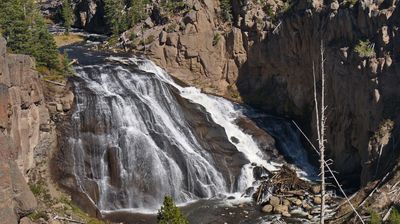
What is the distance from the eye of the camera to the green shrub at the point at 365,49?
3891cm

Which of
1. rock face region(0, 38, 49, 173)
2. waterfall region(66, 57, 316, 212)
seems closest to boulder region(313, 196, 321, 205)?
waterfall region(66, 57, 316, 212)

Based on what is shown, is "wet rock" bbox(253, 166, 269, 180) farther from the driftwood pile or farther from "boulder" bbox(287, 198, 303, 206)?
"boulder" bbox(287, 198, 303, 206)

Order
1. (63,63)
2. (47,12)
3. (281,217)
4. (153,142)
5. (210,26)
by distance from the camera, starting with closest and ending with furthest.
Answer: (281,217) < (153,142) < (63,63) < (210,26) < (47,12)

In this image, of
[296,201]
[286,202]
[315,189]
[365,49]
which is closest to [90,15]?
[365,49]

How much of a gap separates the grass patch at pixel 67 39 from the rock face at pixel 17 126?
28749 millimetres

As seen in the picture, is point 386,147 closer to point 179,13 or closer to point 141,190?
point 141,190

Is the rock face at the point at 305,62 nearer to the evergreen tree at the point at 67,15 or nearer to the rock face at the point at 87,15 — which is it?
the evergreen tree at the point at 67,15

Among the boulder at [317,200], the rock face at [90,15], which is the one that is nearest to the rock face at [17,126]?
Result: the boulder at [317,200]

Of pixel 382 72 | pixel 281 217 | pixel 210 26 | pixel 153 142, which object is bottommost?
pixel 281 217

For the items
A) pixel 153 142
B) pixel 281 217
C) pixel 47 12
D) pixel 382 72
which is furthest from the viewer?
pixel 47 12

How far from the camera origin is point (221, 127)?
45.2 meters

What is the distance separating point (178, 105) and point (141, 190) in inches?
404

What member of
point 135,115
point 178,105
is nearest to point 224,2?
point 178,105

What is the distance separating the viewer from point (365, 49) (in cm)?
3941
